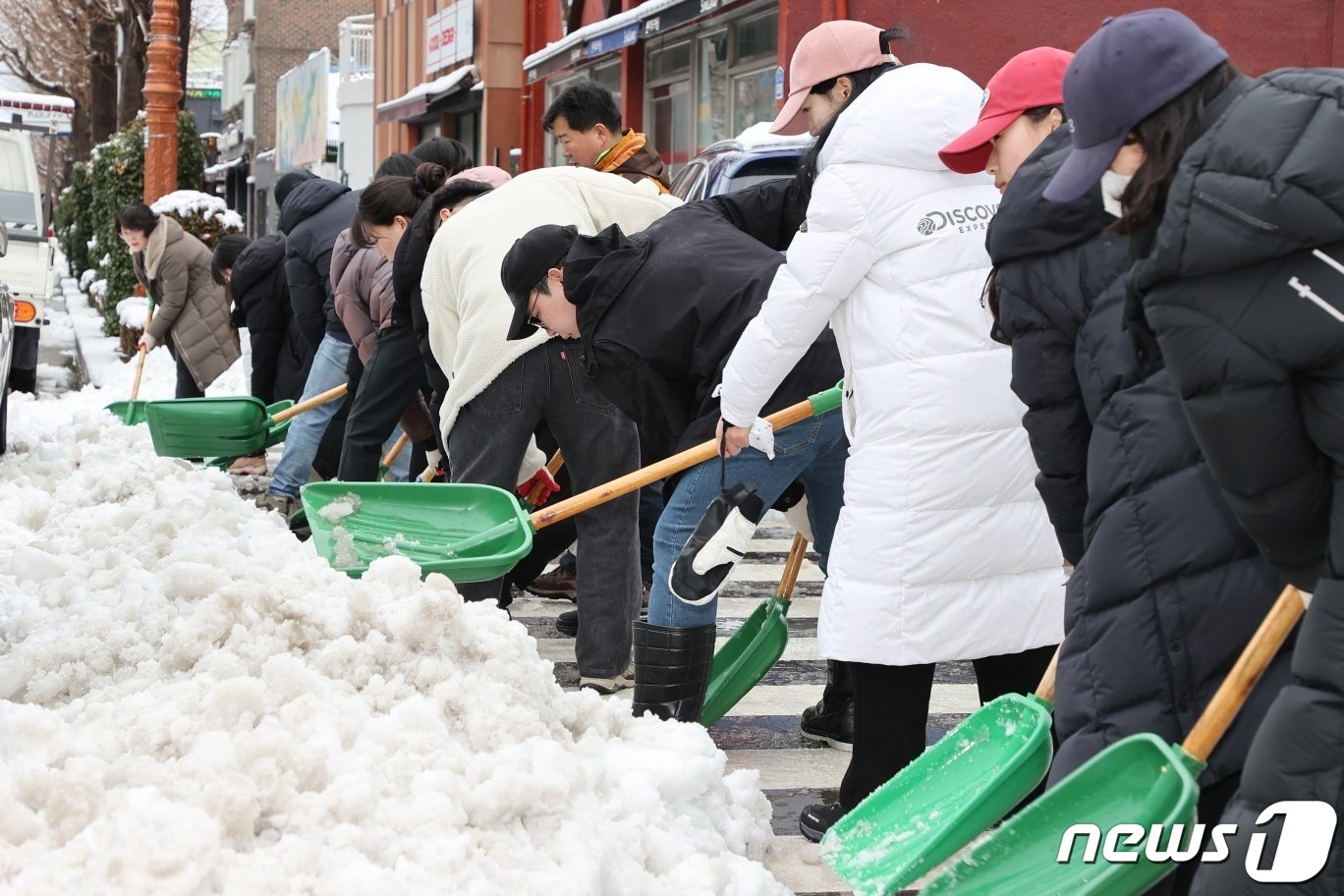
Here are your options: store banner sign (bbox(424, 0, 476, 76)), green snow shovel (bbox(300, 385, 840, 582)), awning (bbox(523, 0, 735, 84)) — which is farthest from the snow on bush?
store banner sign (bbox(424, 0, 476, 76))

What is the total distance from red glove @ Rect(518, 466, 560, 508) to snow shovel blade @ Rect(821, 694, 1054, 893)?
120 inches

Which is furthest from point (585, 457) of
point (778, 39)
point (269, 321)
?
point (778, 39)

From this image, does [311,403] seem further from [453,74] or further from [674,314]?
[453,74]

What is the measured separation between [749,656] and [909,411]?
134 cm

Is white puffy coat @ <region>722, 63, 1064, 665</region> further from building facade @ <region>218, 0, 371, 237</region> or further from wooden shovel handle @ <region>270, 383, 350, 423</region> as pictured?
building facade @ <region>218, 0, 371, 237</region>

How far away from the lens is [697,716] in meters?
4.56

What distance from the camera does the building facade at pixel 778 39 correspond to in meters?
15.0

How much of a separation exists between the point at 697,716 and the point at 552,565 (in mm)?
3501

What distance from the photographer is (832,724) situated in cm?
490

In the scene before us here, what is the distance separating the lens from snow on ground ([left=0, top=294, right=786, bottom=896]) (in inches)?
118

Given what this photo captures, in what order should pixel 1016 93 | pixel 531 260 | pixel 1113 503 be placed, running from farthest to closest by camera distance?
pixel 531 260 → pixel 1016 93 → pixel 1113 503

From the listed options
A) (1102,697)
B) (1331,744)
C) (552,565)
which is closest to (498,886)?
(1102,697)

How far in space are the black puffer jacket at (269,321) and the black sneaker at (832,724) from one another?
6004mm

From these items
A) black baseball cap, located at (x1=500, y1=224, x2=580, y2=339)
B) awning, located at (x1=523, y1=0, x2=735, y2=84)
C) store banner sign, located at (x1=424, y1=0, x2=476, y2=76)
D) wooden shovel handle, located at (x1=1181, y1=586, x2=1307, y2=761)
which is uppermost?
store banner sign, located at (x1=424, y1=0, x2=476, y2=76)
